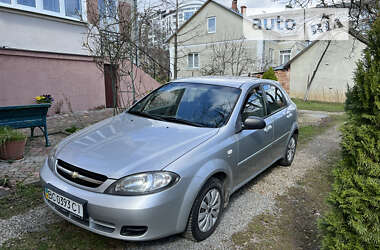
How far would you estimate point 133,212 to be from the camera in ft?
7.24

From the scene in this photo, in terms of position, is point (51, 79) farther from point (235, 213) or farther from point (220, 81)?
point (235, 213)

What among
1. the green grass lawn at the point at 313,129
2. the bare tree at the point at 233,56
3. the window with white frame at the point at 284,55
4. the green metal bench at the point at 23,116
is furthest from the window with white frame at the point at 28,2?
the window with white frame at the point at 284,55

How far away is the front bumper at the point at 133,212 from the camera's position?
7.29ft

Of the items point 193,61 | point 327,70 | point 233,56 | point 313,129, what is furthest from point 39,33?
point 193,61

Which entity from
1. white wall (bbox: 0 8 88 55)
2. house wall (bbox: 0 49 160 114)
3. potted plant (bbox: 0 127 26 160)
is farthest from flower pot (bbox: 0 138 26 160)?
white wall (bbox: 0 8 88 55)

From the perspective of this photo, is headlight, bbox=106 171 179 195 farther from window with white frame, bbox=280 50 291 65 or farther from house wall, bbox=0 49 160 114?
window with white frame, bbox=280 50 291 65

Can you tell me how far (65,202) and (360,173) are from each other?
8.10 ft

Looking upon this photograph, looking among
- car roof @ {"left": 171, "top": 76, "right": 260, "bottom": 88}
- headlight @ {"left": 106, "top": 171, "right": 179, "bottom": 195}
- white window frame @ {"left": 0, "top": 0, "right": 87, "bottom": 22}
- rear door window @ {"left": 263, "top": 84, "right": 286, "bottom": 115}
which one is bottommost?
headlight @ {"left": 106, "top": 171, "right": 179, "bottom": 195}

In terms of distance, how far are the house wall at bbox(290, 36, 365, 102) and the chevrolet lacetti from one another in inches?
691

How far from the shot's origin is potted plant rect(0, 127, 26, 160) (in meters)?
4.51

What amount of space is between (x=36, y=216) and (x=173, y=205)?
1851mm

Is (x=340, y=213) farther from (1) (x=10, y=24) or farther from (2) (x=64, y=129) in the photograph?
(1) (x=10, y=24)

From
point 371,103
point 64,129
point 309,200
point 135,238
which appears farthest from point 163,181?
point 64,129

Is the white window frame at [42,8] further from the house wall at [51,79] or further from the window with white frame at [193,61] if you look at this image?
the window with white frame at [193,61]
